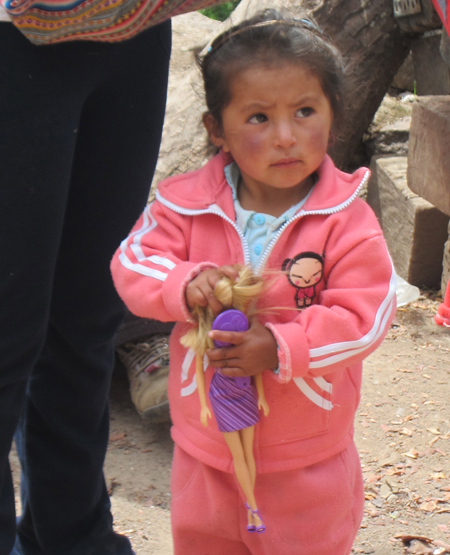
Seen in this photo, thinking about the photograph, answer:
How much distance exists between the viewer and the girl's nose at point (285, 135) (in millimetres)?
1283

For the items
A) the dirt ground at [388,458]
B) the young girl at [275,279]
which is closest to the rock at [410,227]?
the dirt ground at [388,458]

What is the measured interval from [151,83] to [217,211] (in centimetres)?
40

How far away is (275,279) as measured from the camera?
1288mm

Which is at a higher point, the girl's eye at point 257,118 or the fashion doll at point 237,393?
the girl's eye at point 257,118

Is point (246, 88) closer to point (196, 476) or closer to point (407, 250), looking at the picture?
point (196, 476)

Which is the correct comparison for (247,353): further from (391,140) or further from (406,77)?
(406,77)

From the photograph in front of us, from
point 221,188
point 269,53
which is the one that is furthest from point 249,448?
point 269,53

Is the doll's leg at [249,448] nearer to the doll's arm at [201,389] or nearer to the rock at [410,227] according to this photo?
the doll's arm at [201,389]

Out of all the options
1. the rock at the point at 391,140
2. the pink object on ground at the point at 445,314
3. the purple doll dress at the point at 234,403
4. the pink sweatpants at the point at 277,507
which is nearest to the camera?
the purple doll dress at the point at 234,403

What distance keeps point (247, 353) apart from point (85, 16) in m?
0.66

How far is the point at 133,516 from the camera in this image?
7.25 feet

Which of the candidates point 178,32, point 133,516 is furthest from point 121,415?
point 178,32

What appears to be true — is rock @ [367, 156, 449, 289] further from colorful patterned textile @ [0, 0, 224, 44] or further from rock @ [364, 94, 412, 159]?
colorful patterned textile @ [0, 0, 224, 44]

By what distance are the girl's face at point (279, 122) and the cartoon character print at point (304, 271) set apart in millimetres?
160
